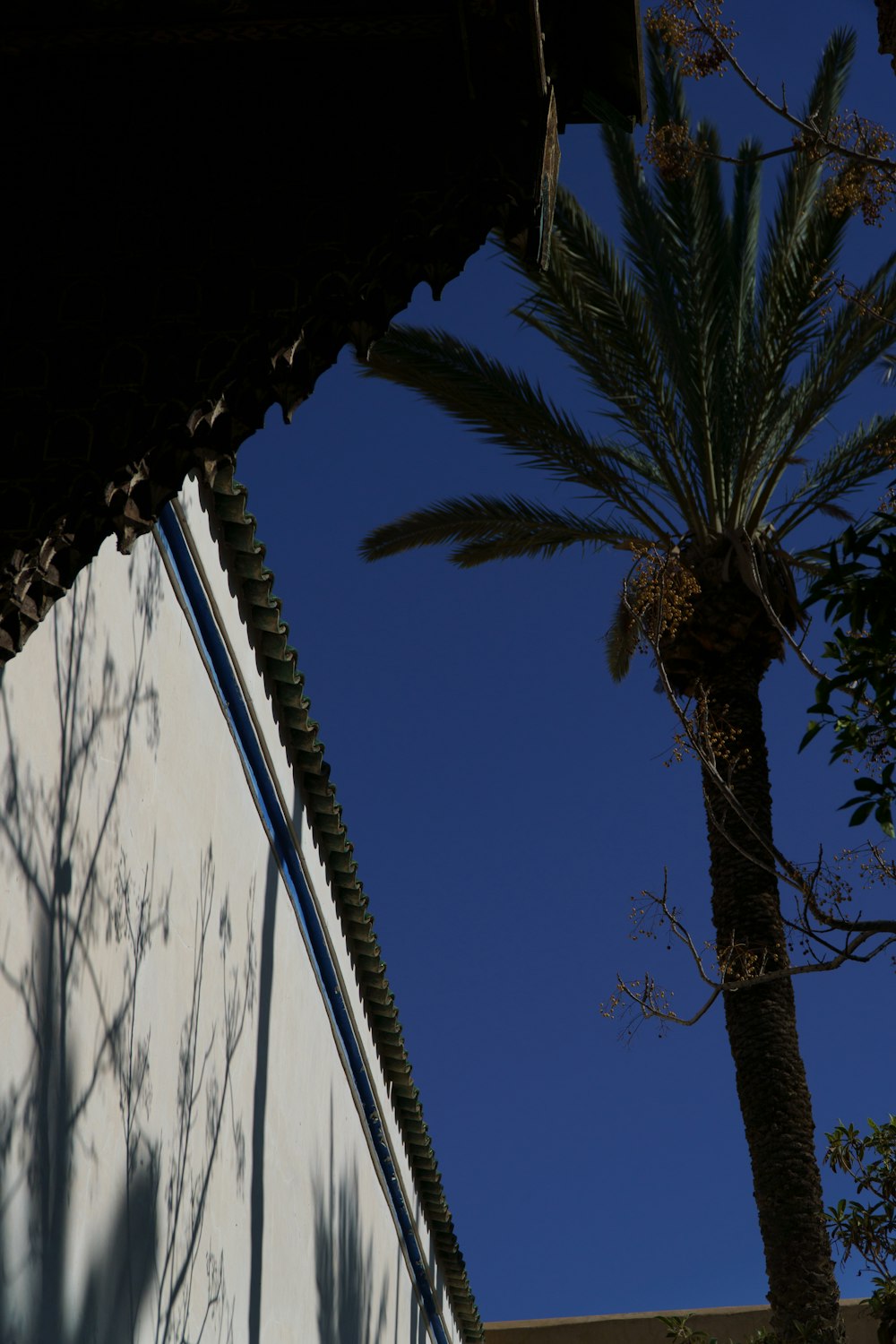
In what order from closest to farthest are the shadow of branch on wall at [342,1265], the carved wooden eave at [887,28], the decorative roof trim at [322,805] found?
the carved wooden eave at [887,28], the decorative roof trim at [322,805], the shadow of branch on wall at [342,1265]

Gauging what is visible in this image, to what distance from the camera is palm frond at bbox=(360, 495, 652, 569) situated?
38.6 ft

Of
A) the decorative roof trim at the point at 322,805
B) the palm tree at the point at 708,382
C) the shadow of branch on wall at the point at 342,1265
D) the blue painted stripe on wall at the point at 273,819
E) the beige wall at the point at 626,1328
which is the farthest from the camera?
the beige wall at the point at 626,1328

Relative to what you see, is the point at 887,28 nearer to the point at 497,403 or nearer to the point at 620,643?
the point at 497,403

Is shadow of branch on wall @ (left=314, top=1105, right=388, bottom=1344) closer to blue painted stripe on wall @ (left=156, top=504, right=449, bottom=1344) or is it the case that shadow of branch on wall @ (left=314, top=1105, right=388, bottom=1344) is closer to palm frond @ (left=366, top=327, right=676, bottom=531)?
blue painted stripe on wall @ (left=156, top=504, right=449, bottom=1344)

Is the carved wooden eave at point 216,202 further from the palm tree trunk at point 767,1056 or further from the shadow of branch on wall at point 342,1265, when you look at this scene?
the palm tree trunk at point 767,1056

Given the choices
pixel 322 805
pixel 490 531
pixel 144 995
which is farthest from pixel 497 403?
pixel 144 995

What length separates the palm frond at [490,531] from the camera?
38.6 ft

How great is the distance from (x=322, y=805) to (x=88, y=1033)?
119 inches

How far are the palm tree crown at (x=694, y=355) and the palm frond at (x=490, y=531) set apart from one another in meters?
0.43

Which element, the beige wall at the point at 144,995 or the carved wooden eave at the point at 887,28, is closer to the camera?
the beige wall at the point at 144,995

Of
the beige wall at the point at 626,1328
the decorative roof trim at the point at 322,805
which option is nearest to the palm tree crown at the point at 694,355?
the decorative roof trim at the point at 322,805

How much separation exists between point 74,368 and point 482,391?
8.27 m

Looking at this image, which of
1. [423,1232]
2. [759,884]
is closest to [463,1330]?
[423,1232]

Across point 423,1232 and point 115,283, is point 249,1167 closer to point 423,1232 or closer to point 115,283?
point 115,283
